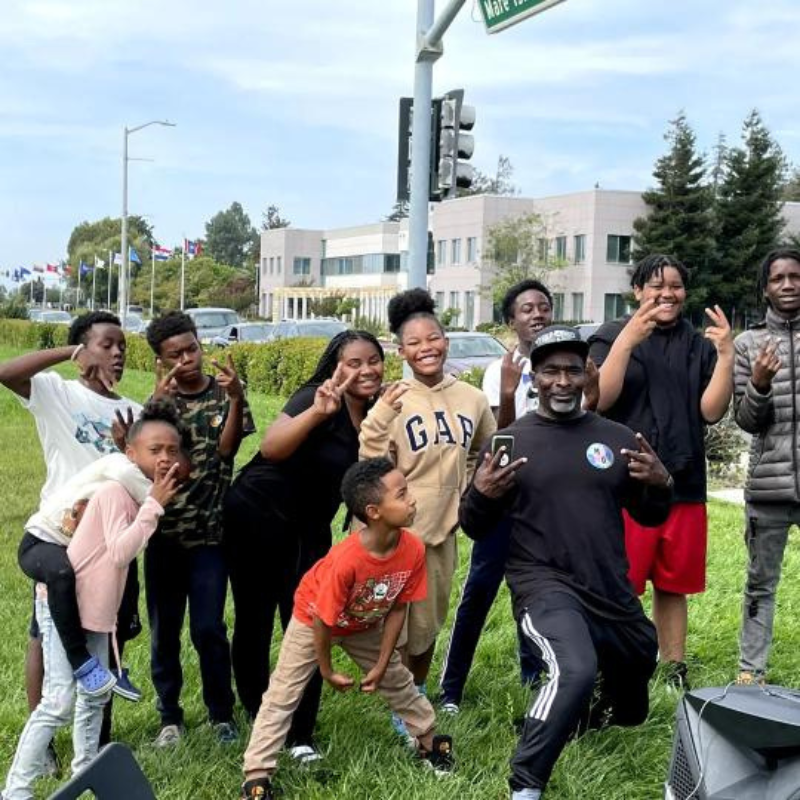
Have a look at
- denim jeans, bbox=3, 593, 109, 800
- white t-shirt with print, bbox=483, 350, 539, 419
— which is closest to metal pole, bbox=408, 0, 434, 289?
white t-shirt with print, bbox=483, 350, 539, 419

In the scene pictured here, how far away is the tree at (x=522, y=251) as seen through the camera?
2199 inches

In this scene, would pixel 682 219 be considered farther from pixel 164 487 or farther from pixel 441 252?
pixel 164 487

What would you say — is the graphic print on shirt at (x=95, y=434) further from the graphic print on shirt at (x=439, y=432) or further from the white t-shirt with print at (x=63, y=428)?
the graphic print on shirt at (x=439, y=432)

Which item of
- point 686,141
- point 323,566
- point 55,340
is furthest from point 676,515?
point 686,141

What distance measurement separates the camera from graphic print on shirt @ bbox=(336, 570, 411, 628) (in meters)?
3.86

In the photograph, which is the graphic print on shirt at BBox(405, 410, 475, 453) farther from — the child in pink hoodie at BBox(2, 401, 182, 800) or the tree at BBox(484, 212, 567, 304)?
the tree at BBox(484, 212, 567, 304)

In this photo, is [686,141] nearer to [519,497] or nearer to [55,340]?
[55,340]

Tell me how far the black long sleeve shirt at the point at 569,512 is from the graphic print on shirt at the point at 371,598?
1.14ft

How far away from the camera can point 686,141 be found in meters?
58.4

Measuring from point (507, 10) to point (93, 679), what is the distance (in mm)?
5568

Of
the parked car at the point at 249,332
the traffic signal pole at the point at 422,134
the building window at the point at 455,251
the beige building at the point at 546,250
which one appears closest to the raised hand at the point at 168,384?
the traffic signal pole at the point at 422,134

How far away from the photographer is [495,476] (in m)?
3.80

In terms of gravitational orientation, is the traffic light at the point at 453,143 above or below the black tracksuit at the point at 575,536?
above

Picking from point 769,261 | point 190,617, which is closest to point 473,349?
point 769,261
